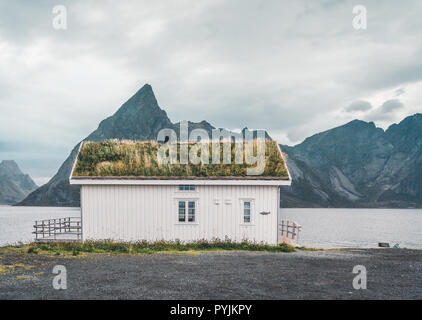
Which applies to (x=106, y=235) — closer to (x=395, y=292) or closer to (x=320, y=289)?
(x=320, y=289)

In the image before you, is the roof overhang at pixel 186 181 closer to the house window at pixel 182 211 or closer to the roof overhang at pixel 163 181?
the roof overhang at pixel 163 181

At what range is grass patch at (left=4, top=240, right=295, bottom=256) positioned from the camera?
22484 millimetres

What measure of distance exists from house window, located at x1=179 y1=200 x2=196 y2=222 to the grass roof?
5.27 feet

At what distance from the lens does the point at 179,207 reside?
2439cm

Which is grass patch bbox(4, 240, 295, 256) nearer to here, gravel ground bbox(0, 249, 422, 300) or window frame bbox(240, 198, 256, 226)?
window frame bbox(240, 198, 256, 226)

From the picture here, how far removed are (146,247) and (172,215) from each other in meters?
2.42

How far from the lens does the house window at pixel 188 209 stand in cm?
2431

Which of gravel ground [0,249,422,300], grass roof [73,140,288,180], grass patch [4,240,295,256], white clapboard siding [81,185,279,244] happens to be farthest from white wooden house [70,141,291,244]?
gravel ground [0,249,422,300]

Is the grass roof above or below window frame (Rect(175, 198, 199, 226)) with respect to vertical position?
above

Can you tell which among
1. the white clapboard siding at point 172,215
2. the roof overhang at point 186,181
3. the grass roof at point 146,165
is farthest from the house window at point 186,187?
the grass roof at point 146,165

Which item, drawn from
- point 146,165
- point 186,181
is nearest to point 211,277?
point 186,181

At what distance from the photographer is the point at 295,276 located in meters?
15.4

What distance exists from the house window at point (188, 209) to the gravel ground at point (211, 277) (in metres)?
3.17
